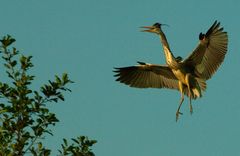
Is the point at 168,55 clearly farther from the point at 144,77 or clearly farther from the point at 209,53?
the point at 144,77

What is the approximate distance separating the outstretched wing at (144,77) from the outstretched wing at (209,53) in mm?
1297

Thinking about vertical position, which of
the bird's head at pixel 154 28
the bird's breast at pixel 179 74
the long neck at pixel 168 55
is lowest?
the bird's breast at pixel 179 74

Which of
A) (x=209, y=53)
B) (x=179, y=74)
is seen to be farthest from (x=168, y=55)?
(x=209, y=53)

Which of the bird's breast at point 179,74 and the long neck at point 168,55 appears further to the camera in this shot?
the bird's breast at point 179,74

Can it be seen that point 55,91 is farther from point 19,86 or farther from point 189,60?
point 189,60

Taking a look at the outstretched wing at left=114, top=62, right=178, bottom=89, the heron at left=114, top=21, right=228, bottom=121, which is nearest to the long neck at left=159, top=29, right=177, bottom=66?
the heron at left=114, top=21, right=228, bottom=121

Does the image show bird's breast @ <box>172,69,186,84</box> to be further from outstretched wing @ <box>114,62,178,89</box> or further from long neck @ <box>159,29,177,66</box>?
outstretched wing @ <box>114,62,178,89</box>

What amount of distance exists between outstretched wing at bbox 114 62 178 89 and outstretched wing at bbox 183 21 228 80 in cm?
130

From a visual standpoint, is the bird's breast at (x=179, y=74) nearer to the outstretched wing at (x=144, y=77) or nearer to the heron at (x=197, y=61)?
the heron at (x=197, y=61)

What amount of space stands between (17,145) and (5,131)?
0.31m

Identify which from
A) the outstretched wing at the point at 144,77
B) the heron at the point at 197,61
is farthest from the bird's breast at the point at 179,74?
the outstretched wing at the point at 144,77

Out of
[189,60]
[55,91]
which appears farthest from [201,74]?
[55,91]

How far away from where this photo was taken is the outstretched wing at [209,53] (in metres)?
16.0

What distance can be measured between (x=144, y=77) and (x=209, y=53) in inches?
91.9
